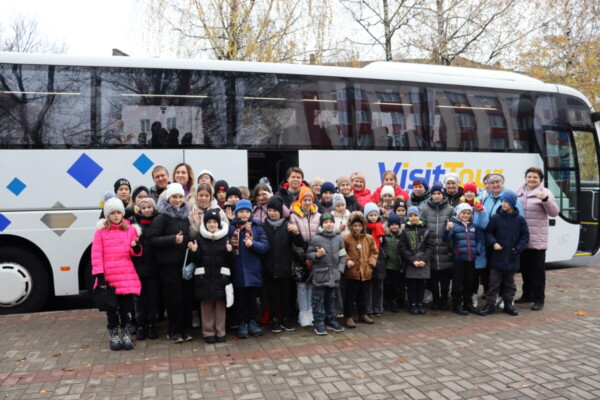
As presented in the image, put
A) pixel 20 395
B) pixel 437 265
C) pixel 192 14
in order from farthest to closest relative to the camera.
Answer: pixel 192 14, pixel 437 265, pixel 20 395

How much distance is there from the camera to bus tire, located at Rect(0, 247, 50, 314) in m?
6.84

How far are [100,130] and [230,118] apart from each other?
6.26ft

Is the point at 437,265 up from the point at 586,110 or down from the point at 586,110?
down

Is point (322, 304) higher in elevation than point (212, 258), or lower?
lower

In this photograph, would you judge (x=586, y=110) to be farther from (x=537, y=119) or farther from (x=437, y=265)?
(x=437, y=265)

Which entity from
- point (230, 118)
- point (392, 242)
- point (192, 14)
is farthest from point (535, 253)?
point (192, 14)

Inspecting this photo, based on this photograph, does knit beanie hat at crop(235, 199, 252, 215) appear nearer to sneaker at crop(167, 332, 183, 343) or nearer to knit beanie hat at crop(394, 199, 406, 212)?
sneaker at crop(167, 332, 183, 343)

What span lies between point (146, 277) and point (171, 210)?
2.90ft

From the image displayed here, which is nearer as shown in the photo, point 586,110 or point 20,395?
point 20,395

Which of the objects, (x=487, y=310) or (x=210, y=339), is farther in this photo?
(x=487, y=310)

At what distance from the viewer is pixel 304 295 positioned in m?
6.07

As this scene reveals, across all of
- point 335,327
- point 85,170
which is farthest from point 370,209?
point 85,170

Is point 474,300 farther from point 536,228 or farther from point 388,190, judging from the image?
point 388,190

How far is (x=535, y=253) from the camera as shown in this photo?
7129mm
